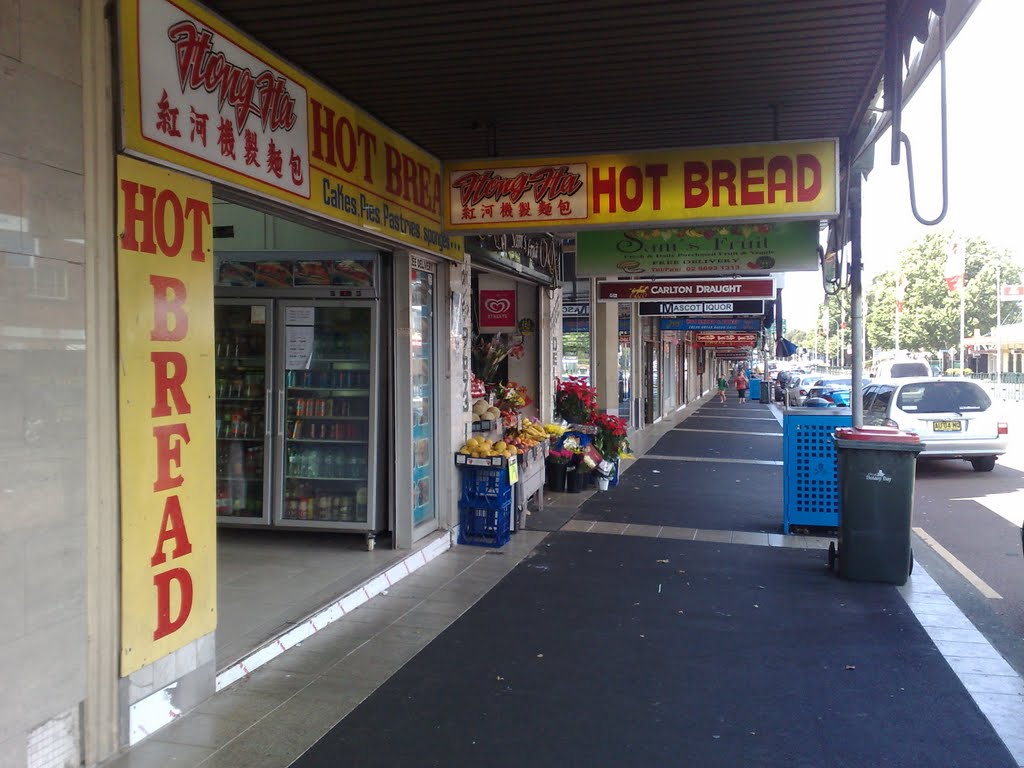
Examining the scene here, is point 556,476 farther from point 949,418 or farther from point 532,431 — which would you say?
point 949,418

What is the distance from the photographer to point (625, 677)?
4.62 metres

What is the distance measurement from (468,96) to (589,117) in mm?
1045

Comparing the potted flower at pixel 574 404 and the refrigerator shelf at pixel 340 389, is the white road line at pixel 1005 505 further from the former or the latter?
the refrigerator shelf at pixel 340 389

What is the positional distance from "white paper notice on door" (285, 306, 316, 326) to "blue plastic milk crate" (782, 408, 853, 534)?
4729 mm

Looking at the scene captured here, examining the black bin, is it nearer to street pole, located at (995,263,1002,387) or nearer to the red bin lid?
the red bin lid

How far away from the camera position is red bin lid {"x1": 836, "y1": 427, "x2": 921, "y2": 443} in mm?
6469

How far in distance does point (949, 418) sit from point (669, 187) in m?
9.01

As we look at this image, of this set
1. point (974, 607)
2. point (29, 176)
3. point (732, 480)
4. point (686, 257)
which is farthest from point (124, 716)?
point (732, 480)

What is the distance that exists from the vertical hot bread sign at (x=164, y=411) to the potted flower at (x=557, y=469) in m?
6.88

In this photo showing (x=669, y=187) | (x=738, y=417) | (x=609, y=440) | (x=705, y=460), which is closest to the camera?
(x=669, y=187)

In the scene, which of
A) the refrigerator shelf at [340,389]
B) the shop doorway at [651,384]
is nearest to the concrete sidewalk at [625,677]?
the refrigerator shelf at [340,389]

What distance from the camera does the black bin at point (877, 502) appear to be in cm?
644

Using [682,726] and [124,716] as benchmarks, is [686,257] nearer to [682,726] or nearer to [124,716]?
[682,726]

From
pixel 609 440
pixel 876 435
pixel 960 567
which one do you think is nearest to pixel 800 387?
pixel 609 440
